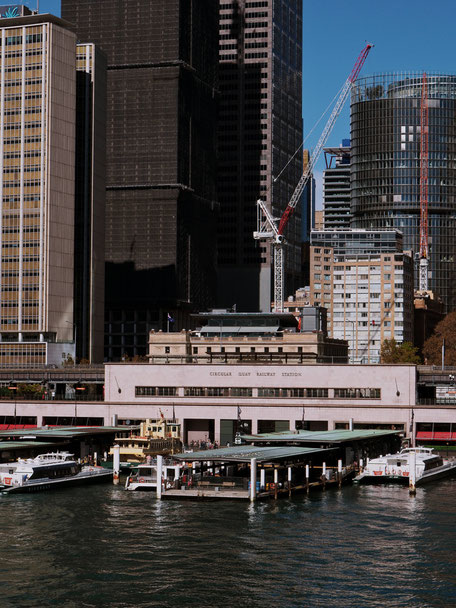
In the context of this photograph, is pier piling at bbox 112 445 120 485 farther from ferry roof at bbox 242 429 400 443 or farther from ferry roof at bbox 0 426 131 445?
ferry roof at bbox 242 429 400 443

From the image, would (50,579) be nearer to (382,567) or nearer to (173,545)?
(173,545)

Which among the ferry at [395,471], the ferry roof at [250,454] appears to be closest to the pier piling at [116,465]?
the ferry roof at [250,454]

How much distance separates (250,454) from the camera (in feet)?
458

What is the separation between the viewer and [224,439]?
197125mm

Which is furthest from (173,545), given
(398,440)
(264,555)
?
(398,440)

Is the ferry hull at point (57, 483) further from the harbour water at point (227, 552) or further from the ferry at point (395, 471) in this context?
the ferry at point (395, 471)

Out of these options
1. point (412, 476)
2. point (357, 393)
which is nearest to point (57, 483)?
point (412, 476)

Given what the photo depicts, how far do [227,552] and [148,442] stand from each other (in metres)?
72.3

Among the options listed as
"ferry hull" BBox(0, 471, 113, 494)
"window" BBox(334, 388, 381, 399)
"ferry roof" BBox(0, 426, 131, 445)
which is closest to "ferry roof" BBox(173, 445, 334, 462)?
"ferry hull" BBox(0, 471, 113, 494)

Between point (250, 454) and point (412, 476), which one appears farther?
point (412, 476)

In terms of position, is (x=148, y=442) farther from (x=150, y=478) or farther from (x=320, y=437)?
(x=150, y=478)

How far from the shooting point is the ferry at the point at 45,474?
142 meters

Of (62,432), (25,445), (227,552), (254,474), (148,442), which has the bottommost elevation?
(227,552)

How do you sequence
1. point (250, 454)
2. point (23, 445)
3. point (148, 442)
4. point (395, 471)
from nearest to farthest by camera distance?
point (250, 454), point (395, 471), point (23, 445), point (148, 442)
